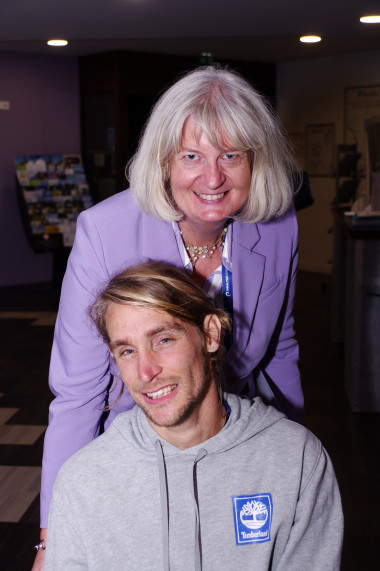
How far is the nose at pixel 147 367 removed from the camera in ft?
3.99

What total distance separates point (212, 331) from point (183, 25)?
493 centimetres

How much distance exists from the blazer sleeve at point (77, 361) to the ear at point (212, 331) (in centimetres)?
20

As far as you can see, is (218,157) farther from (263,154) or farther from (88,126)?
(88,126)

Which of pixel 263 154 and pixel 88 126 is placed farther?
pixel 88 126

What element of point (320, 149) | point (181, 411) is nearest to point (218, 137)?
point (181, 411)

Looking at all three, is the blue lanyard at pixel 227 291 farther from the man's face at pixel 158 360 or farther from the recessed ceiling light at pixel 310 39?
the recessed ceiling light at pixel 310 39

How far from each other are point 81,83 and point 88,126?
48 centimetres

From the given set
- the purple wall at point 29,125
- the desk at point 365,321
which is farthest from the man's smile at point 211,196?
the purple wall at point 29,125

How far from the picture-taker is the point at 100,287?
53.2 inches

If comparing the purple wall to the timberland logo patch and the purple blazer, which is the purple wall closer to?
the purple blazer

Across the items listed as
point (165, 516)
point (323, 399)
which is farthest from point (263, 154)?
point (323, 399)

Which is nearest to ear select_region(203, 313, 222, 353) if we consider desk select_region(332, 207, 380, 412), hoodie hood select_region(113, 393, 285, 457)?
hoodie hood select_region(113, 393, 285, 457)

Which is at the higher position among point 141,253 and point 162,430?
point 141,253

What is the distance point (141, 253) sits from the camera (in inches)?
55.8
